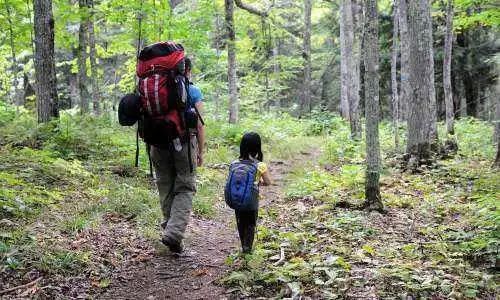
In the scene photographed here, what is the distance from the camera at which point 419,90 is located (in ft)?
40.1

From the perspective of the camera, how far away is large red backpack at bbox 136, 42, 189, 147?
19.0 feet

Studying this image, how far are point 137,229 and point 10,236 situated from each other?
1.91 meters

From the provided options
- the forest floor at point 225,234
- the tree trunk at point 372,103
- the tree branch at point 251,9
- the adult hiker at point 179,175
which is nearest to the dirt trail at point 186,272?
the forest floor at point 225,234

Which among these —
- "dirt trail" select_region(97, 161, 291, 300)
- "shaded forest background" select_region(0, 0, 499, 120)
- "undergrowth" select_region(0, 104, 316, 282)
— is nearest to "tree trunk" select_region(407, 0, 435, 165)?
"shaded forest background" select_region(0, 0, 499, 120)

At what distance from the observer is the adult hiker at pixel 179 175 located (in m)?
6.10

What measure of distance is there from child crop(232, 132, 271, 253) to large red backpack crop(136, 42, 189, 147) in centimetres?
83

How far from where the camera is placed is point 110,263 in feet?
19.1

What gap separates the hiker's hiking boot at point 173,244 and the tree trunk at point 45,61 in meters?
6.60

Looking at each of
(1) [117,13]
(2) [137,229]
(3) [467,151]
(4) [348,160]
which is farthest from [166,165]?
(3) [467,151]

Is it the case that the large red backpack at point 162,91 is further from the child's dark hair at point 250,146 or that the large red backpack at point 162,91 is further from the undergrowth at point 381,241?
the undergrowth at point 381,241

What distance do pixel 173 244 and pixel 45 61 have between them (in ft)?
23.0

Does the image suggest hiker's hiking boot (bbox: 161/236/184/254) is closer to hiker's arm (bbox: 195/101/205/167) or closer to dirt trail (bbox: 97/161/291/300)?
dirt trail (bbox: 97/161/291/300)

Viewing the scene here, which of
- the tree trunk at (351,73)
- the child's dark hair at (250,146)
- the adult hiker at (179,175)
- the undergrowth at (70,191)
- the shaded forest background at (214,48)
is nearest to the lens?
the undergrowth at (70,191)

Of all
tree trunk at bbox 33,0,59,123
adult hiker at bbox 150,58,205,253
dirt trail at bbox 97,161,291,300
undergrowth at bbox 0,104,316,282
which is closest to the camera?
dirt trail at bbox 97,161,291,300
